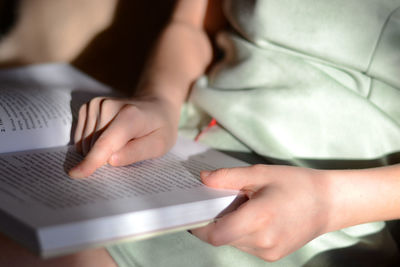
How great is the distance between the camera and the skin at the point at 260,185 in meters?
0.54

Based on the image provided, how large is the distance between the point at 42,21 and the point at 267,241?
0.92 m

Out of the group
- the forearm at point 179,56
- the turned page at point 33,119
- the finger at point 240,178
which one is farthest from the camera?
the forearm at point 179,56

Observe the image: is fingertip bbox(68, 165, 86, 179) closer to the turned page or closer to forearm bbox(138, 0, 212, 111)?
the turned page

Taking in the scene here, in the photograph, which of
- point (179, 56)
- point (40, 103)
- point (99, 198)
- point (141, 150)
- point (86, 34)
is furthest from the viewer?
point (86, 34)

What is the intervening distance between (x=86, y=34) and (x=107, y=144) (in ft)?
2.30

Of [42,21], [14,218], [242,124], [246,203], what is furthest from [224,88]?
[42,21]

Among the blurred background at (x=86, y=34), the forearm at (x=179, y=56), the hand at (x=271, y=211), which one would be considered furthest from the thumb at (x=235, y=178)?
the blurred background at (x=86, y=34)

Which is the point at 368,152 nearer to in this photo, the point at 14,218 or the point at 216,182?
the point at 216,182

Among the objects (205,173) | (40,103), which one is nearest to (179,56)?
(40,103)

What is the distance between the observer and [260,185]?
0.56 m

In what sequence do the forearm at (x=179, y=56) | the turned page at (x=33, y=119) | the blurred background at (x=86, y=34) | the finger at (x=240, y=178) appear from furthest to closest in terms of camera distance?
the blurred background at (x=86, y=34), the forearm at (x=179, y=56), the turned page at (x=33, y=119), the finger at (x=240, y=178)

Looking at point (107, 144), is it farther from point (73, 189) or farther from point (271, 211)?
point (271, 211)

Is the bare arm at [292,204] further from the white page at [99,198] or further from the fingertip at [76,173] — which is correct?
the fingertip at [76,173]

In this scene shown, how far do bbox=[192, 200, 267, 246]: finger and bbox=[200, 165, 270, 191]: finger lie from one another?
3 cm
